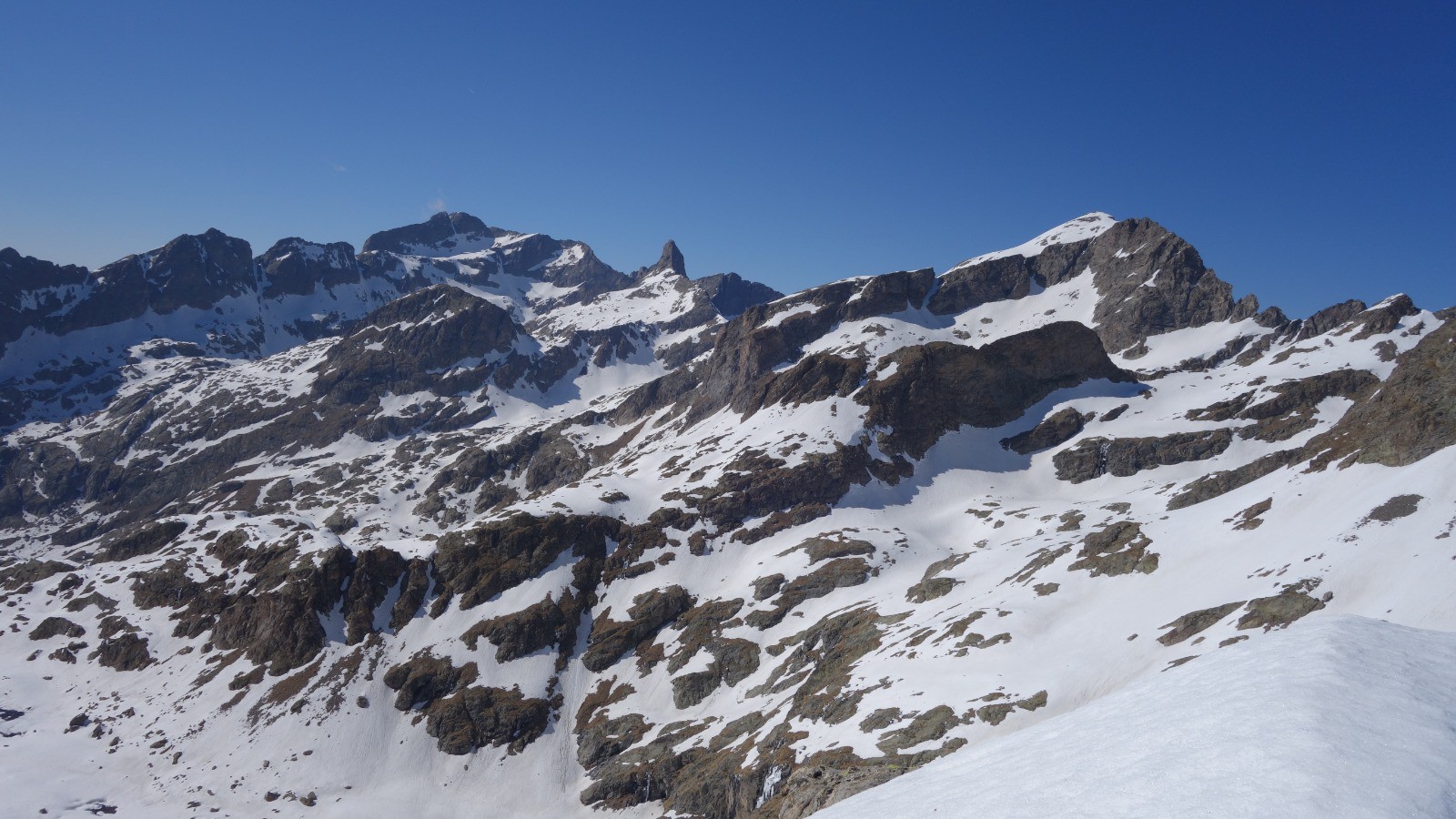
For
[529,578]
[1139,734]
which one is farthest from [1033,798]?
[529,578]

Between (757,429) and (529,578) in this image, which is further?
(757,429)

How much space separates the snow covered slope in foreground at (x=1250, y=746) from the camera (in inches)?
363

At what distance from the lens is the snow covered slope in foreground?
9.21 m

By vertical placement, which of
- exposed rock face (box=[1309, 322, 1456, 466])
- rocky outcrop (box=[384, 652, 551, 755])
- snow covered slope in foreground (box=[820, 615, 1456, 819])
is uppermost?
exposed rock face (box=[1309, 322, 1456, 466])

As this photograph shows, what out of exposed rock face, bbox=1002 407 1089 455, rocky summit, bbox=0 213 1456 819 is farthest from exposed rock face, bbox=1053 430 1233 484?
exposed rock face, bbox=1002 407 1089 455

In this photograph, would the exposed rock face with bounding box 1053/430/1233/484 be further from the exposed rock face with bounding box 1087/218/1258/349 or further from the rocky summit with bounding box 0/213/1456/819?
the exposed rock face with bounding box 1087/218/1258/349

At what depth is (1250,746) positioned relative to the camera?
10375 mm

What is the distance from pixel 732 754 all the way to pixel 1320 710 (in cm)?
5530

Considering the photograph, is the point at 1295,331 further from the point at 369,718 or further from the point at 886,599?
the point at 369,718

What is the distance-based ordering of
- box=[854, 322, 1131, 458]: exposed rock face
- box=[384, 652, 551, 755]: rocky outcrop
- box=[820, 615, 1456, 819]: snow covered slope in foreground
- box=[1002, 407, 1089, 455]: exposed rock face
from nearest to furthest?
box=[820, 615, 1456, 819]: snow covered slope in foreground → box=[384, 652, 551, 755]: rocky outcrop → box=[1002, 407, 1089, 455]: exposed rock face → box=[854, 322, 1131, 458]: exposed rock face

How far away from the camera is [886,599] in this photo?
7700 centimetres

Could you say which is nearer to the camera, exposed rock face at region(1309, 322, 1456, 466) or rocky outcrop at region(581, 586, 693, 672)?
exposed rock face at region(1309, 322, 1456, 466)

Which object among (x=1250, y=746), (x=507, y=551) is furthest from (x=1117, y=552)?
(x=507, y=551)

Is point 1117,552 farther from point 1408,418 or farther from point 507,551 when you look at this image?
point 507,551
